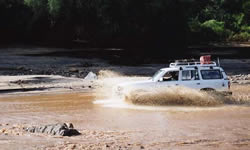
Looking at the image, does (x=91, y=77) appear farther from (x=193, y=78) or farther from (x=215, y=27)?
(x=215, y=27)

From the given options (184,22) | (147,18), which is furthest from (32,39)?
(184,22)

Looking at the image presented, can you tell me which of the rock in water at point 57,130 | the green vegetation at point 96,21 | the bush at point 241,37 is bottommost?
the rock in water at point 57,130

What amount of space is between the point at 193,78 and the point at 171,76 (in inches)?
29.1

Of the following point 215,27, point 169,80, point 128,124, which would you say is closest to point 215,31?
point 215,27

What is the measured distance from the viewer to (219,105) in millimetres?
18453

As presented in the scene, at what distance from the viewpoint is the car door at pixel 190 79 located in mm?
18578

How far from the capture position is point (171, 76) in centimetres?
1881

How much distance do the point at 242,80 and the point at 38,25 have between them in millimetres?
19235

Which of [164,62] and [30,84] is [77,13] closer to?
[164,62]

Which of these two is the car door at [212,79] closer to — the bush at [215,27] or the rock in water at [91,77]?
the rock in water at [91,77]

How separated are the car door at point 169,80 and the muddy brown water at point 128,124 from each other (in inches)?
29.8

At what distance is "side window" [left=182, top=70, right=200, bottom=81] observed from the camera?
1870 centimetres

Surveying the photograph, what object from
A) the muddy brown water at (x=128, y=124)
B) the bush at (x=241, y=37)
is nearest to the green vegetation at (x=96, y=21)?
the bush at (x=241, y=37)

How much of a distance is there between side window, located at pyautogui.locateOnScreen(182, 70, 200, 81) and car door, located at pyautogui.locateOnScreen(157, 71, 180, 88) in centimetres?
21
